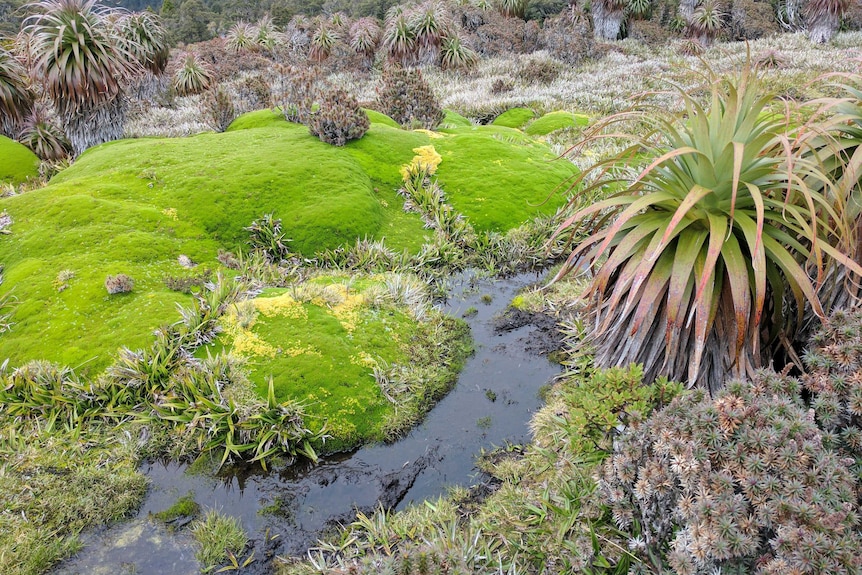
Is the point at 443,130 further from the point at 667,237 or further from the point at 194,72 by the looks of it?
the point at 194,72

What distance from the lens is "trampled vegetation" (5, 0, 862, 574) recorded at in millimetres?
2740

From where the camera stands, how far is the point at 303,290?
5.82m

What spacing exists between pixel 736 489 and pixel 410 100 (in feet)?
35.8

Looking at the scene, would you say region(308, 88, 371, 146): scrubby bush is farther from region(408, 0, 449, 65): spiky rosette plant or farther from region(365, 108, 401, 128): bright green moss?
region(408, 0, 449, 65): spiky rosette plant

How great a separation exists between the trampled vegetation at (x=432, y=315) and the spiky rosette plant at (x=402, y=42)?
998 centimetres

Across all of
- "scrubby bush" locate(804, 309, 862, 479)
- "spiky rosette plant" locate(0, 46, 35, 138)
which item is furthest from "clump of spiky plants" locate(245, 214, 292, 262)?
"spiky rosette plant" locate(0, 46, 35, 138)

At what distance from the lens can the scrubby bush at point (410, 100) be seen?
38.9ft

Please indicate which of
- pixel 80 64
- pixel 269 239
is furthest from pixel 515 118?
pixel 80 64

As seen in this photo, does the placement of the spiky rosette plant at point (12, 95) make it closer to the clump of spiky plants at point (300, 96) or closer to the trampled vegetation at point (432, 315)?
the trampled vegetation at point (432, 315)

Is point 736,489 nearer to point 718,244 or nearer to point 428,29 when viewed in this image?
point 718,244

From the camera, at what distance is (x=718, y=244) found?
129 inches

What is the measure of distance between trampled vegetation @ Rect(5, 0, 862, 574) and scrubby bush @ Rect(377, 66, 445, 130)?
2.08 metres

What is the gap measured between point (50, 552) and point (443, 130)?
9947 mm

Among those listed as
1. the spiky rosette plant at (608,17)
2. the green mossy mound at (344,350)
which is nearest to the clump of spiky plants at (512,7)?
the spiky rosette plant at (608,17)
